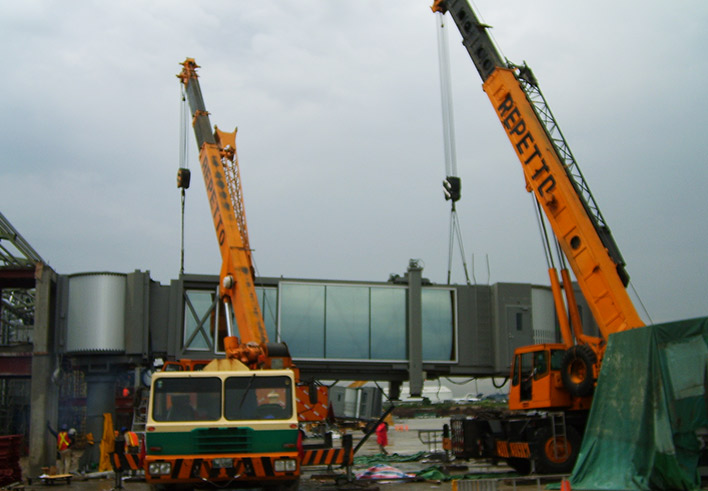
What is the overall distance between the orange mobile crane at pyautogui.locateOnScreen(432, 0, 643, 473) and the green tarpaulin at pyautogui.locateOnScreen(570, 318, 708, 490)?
9.05 ft

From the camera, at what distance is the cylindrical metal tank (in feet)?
91.9

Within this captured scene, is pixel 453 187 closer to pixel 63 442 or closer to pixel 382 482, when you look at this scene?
pixel 382 482

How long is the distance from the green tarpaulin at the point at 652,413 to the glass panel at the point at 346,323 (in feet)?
52.2

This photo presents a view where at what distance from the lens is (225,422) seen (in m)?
12.4

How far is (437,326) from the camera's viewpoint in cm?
3041

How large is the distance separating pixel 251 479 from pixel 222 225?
10.8 meters

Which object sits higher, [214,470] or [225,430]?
[225,430]

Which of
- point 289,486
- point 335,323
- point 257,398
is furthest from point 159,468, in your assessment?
point 335,323

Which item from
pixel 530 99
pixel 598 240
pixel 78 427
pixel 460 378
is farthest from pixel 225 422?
pixel 78 427

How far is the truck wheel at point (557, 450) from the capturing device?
18.3m

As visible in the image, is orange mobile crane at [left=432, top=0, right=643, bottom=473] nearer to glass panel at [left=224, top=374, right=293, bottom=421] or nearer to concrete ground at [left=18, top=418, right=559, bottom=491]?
concrete ground at [left=18, top=418, right=559, bottom=491]

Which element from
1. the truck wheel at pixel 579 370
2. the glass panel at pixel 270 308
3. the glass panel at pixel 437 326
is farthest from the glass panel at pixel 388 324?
the truck wheel at pixel 579 370

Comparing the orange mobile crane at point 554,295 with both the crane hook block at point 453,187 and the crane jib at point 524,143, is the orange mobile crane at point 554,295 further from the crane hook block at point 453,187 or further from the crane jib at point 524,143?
the crane hook block at point 453,187

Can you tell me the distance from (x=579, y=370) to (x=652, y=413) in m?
4.87
